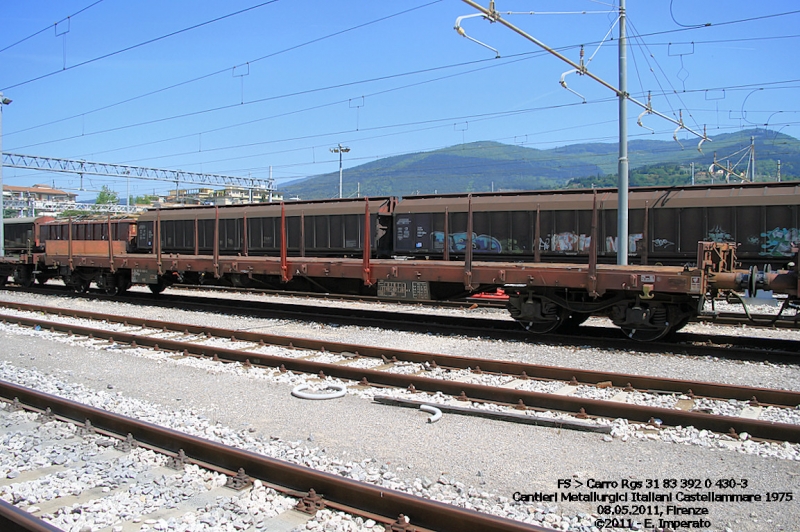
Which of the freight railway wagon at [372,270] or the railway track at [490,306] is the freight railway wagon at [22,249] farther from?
the railway track at [490,306]

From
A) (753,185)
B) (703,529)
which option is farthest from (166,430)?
(753,185)

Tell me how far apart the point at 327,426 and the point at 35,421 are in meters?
3.40

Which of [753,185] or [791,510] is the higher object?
[753,185]

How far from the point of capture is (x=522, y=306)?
11.8 metres

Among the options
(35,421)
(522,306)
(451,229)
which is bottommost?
(35,421)

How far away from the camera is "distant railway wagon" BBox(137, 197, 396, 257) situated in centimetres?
1711

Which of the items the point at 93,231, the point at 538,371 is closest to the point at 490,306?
the point at 538,371

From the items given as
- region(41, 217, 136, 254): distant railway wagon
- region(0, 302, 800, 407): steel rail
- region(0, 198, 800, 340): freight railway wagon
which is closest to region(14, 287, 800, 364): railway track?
region(0, 198, 800, 340): freight railway wagon

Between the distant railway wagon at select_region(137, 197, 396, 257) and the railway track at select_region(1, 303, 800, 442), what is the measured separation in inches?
228

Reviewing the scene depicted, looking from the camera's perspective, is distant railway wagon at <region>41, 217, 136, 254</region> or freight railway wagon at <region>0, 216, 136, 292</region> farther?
distant railway wagon at <region>41, 217, 136, 254</region>

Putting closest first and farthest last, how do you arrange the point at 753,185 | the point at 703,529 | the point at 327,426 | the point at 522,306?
the point at 703,529 < the point at 327,426 < the point at 522,306 < the point at 753,185

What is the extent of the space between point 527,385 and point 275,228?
12.5 m

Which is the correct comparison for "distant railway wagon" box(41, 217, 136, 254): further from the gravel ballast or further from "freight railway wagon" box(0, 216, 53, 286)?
the gravel ballast

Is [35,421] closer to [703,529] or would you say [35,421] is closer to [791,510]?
[703,529]
